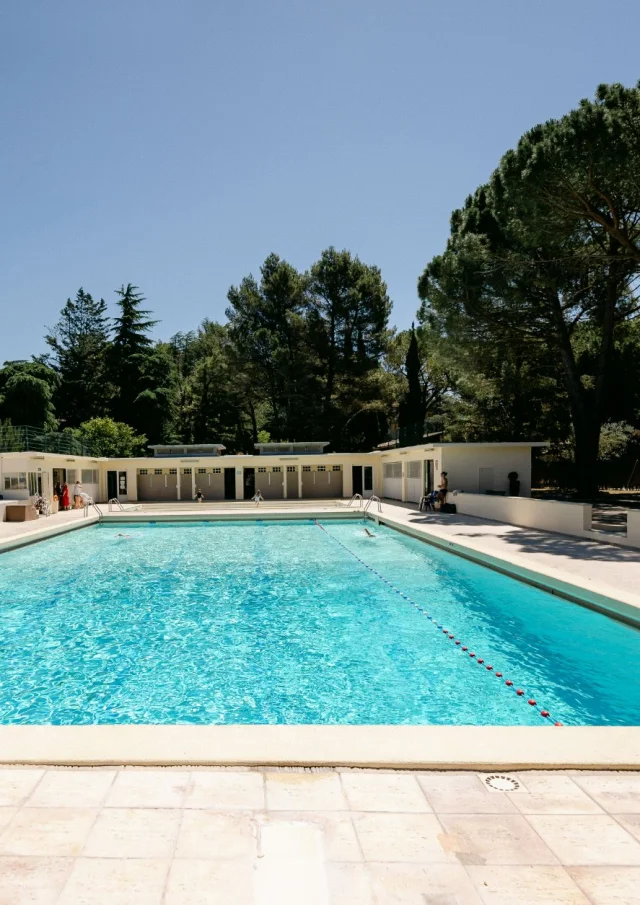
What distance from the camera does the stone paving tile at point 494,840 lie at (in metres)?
2.15

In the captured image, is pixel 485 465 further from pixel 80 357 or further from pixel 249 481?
pixel 80 357

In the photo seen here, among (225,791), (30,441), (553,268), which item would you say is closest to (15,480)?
(30,441)

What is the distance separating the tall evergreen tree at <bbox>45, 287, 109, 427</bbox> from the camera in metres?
38.2

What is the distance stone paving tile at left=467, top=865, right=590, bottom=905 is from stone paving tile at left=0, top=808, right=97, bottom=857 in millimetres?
1668

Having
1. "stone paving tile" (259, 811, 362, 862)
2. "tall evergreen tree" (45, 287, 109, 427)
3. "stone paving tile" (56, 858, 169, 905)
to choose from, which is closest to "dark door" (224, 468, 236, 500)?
"tall evergreen tree" (45, 287, 109, 427)

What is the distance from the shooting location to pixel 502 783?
9.20 ft

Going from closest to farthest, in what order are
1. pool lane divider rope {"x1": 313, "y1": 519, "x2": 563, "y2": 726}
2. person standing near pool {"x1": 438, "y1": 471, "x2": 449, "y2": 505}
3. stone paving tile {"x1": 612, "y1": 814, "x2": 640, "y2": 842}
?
stone paving tile {"x1": 612, "y1": 814, "x2": 640, "y2": 842}
pool lane divider rope {"x1": 313, "y1": 519, "x2": 563, "y2": 726}
person standing near pool {"x1": 438, "y1": 471, "x2": 449, "y2": 505}

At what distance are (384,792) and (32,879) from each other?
5.22ft

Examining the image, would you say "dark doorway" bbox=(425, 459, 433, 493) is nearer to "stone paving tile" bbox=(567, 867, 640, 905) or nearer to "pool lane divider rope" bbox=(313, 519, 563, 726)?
"pool lane divider rope" bbox=(313, 519, 563, 726)

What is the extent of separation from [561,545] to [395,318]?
2471 cm

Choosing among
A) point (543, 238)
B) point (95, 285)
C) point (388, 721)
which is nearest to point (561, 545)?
point (388, 721)

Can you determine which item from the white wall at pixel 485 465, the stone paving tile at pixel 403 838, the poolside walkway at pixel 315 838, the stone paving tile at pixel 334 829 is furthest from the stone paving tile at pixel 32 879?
the white wall at pixel 485 465

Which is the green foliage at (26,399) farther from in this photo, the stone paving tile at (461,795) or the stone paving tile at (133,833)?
the stone paving tile at (461,795)

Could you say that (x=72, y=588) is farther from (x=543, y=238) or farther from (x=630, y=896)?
(x=543, y=238)
